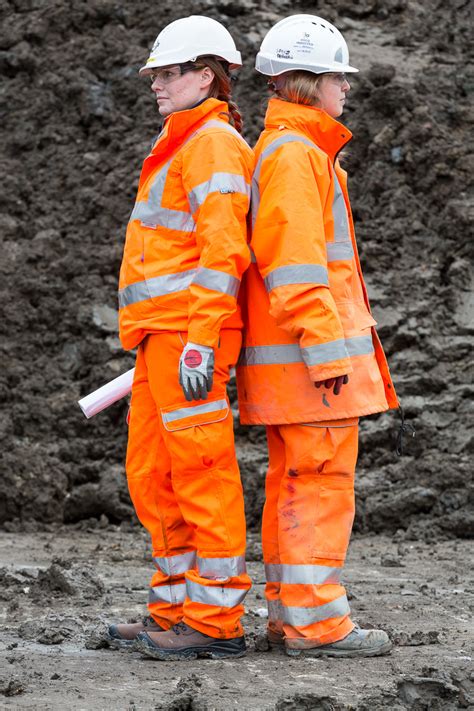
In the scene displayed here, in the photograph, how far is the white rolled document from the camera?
4.72 m

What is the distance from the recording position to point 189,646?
13.9ft

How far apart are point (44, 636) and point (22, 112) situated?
567cm

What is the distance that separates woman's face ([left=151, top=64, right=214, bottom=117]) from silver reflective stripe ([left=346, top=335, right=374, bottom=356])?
1054 millimetres

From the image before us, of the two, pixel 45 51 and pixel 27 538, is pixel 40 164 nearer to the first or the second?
pixel 45 51

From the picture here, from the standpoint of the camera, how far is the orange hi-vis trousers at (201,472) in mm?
4160

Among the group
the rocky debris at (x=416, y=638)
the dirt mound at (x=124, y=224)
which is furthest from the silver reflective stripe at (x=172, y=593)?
the dirt mound at (x=124, y=224)

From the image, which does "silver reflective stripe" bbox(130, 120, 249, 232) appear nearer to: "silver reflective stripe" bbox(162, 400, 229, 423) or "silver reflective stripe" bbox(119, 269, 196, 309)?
"silver reflective stripe" bbox(119, 269, 196, 309)

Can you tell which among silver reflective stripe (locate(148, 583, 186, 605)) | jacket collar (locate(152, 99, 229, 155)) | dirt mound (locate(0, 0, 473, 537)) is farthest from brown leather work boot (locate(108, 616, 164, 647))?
dirt mound (locate(0, 0, 473, 537))

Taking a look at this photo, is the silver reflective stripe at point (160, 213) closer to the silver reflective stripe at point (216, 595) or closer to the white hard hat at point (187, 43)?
the white hard hat at point (187, 43)

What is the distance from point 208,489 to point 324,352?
0.64 meters

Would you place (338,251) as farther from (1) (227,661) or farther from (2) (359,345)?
(1) (227,661)

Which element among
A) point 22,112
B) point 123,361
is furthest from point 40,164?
point 123,361

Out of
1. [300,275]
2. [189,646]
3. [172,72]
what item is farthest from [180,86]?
[189,646]

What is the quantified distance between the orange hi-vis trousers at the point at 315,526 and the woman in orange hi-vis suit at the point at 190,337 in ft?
0.57
